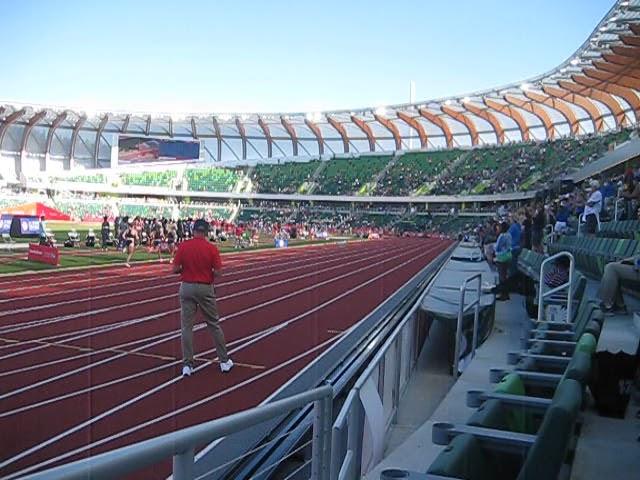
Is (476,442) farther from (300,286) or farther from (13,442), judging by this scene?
(300,286)

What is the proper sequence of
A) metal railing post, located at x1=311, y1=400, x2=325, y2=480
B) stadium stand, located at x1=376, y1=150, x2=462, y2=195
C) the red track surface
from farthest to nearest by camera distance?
stadium stand, located at x1=376, y1=150, x2=462, y2=195 < the red track surface < metal railing post, located at x1=311, y1=400, x2=325, y2=480

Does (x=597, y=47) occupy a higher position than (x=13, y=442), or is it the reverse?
(x=597, y=47)

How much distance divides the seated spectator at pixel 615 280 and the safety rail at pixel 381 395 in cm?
178

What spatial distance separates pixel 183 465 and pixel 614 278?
5340 mm

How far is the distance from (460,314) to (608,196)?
1158 cm

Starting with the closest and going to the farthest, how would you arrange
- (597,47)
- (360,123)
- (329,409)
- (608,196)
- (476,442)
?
(476,442) < (329,409) < (608,196) < (597,47) < (360,123)

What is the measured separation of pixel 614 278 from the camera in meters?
5.91

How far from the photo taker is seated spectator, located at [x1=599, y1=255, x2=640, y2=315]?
5.68 meters

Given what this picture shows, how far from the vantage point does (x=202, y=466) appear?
3.43 m

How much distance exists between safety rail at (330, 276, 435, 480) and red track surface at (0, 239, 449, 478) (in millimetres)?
795

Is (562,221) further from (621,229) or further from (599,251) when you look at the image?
(599,251)

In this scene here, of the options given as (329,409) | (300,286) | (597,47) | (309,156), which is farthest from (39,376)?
(309,156)

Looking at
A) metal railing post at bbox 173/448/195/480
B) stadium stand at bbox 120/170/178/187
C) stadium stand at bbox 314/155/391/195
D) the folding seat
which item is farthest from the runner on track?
stadium stand at bbox 314/155/391/195

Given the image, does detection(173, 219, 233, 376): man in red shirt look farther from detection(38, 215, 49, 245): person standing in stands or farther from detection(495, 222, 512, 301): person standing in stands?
detection(38, 215, 49, 245): person standing in stands
